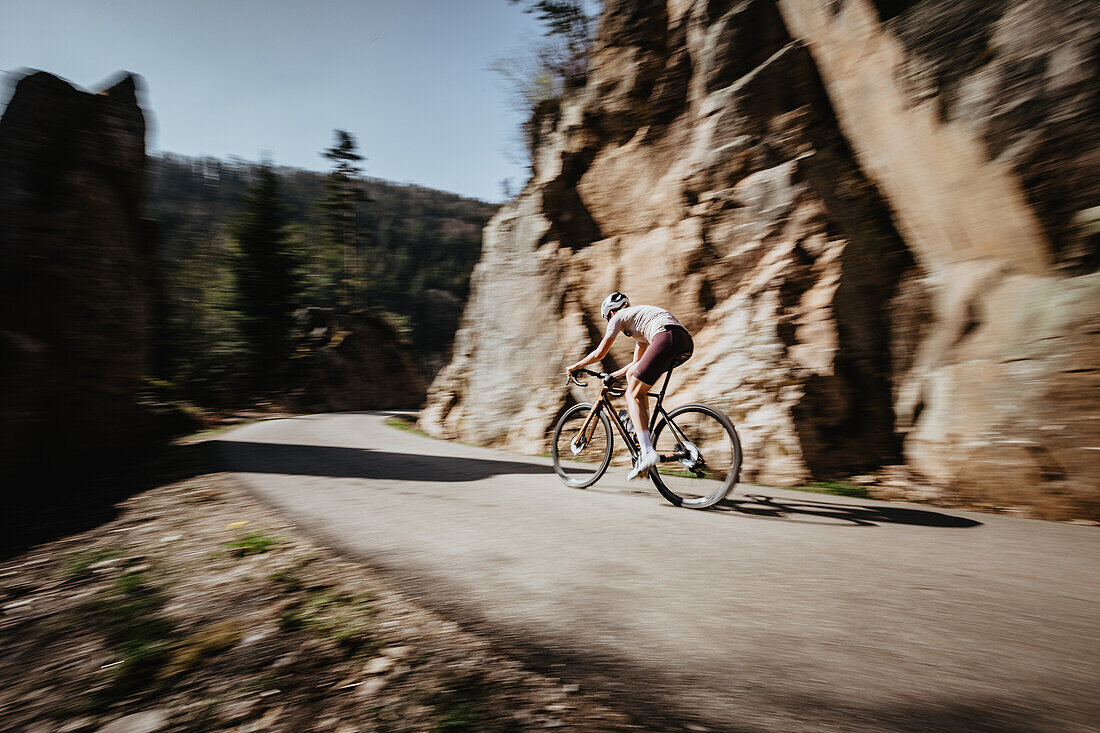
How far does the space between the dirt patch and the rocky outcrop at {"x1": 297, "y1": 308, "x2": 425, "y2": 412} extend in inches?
1152

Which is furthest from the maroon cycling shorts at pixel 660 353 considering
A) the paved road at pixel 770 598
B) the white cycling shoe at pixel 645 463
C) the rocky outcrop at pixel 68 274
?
the rocky outcrop at pixel 68 274

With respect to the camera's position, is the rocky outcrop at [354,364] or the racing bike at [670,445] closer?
the racing bike at [670,445]

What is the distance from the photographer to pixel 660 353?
5277mm

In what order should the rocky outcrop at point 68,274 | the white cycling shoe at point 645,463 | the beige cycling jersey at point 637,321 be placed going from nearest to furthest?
the white cycling shoe at point 645,463
the beige cycling jersey at point 637,321
the rocky outcrop at point 68,274

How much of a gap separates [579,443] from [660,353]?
5.59 ft

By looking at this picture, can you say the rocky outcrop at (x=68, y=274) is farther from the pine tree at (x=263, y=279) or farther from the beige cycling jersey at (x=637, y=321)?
the pine tree at (x=263, y=279)

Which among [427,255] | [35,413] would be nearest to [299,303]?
[35,413]

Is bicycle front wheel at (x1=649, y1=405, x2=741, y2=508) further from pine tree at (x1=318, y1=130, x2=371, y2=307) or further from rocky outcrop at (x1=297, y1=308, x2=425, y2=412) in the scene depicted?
pine tree at (x1=318, y1=130, x2=371, y2=307)

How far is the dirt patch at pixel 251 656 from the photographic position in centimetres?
184

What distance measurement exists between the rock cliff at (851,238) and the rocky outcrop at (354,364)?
2385 cm

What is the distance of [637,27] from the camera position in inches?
407

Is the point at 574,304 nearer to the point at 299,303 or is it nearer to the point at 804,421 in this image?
the point at 804,421

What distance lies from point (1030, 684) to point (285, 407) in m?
33.3

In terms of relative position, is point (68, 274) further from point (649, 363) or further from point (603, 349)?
point (649, 363)
